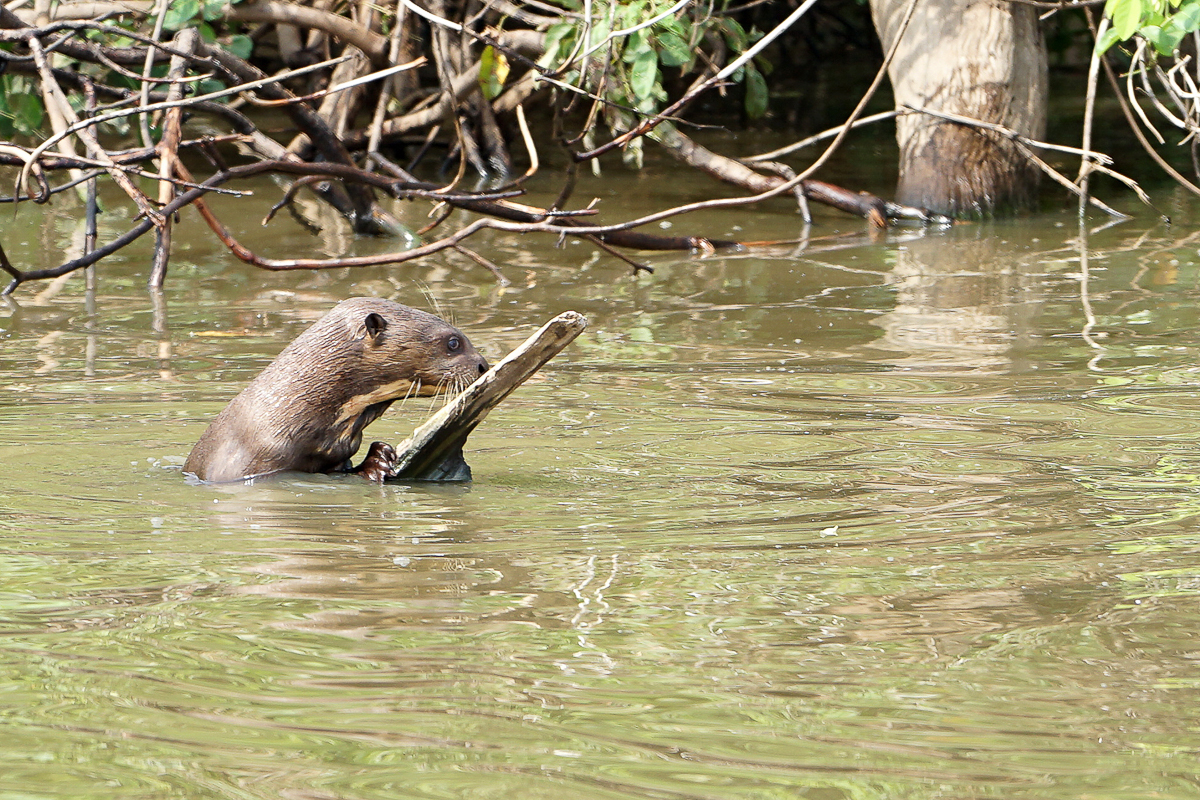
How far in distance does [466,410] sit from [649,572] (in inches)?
40.4

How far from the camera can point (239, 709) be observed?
2.28 m

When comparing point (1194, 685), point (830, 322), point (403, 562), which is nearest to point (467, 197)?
point (830, 322)

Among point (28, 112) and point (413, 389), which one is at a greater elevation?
point (28, 112)

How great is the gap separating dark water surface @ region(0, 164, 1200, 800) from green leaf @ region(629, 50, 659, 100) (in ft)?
5.59

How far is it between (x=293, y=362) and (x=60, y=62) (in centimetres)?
534

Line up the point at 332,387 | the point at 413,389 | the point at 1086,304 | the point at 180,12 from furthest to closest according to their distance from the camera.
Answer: the point at 180,12, the point at 1086,304, the point at 413,389, the point at 332,387

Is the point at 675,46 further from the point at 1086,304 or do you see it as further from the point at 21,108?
the point at 21,108

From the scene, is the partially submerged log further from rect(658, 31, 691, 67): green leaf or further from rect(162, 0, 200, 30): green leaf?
rect(658, 31, 691, 67): green leaf

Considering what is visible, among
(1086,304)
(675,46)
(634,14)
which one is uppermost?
(634,14)

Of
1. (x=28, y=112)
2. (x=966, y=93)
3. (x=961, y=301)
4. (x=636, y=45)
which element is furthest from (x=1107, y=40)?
(x=28, y=112)

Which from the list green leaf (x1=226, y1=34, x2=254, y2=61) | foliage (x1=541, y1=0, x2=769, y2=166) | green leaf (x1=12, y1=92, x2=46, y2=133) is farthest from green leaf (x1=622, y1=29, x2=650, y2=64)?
green leaf (x1=12, y1=92, x2=46, y2=133)

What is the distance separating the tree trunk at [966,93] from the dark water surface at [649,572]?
228cm

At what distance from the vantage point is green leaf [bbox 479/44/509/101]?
813 cm

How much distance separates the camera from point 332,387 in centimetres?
402
